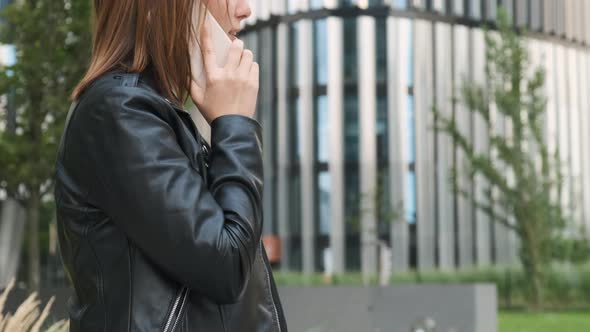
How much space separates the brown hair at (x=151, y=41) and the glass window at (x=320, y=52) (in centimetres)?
3693

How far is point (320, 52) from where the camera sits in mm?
38312

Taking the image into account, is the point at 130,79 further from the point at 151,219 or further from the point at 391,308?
the point at 391,308

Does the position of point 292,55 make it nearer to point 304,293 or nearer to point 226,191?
point 304,293

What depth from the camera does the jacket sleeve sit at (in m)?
1.16

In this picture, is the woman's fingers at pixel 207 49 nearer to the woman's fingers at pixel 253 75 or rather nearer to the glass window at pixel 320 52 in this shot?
the woman's fingers at pixel 253 75

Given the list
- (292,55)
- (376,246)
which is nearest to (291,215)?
(376,246)

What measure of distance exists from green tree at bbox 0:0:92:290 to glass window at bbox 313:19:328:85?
26409 millimetres

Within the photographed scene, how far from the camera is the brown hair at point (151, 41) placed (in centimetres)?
131

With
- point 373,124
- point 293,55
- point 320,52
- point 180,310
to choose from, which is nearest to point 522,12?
point 373,124

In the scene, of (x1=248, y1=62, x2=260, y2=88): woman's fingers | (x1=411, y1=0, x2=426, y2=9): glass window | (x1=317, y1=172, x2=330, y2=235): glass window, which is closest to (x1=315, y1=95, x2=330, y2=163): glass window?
(x1=317, y1=172, x2=330, y2=235): glass window

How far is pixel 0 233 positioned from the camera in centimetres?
2106

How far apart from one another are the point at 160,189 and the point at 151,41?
27 centimetres

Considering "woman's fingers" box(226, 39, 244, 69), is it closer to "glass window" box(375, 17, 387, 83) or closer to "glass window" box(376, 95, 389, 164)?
"glass window" box(376, 95, 389, 164)

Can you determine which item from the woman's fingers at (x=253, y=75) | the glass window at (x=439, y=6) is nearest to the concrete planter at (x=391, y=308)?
the woman's fingers at (x=253, y=75)
